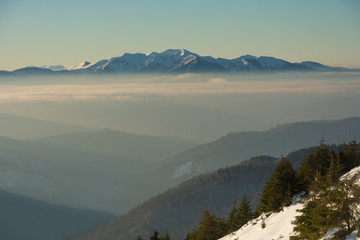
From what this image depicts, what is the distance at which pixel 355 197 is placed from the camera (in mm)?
29031

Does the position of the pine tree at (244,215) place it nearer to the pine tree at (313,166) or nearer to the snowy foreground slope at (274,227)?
the snowy foreground slope at (274,227)

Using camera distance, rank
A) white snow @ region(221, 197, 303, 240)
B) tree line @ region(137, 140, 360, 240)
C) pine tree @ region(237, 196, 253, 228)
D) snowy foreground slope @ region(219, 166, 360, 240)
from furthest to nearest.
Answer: pine tree @ region(237, 196, 253, 228) < white snow @ region(221, 197, 303, 240) < snowy foreground slope @ region(219, 166, 360, 240) < tree line @ region(137, 140, 360, 240)

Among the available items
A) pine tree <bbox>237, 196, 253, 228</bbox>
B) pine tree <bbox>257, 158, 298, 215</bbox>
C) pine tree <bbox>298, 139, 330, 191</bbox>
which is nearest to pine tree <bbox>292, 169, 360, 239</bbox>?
pine tree <bbox>257, 158, 298, 215</bbox>

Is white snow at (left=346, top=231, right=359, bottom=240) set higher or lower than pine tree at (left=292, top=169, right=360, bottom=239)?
lower

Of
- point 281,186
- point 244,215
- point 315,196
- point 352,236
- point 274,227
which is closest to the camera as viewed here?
point 352,236

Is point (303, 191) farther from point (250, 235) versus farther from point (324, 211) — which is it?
point (324, 211)

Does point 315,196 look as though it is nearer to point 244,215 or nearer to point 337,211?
point 337,211

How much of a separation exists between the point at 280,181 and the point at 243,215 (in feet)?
82.5

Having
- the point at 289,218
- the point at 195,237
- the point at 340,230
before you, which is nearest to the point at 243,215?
the point at 195,237

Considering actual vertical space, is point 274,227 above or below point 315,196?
below

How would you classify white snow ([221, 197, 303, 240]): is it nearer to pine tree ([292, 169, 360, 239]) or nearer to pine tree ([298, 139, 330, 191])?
pine tree ([298, 139, 330, 191])

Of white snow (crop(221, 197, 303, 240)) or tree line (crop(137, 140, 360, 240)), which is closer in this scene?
tree line (crop(137, 140, 360, 240))

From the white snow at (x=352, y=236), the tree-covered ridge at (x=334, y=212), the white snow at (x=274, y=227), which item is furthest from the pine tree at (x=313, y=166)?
the white snow at (x=352, y=236)

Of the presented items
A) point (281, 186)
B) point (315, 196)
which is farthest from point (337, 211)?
point (281, 186)
